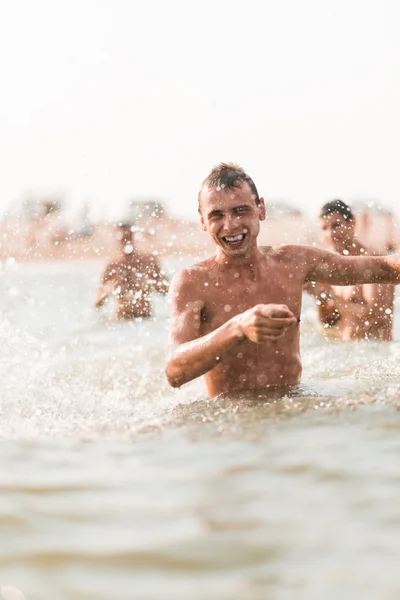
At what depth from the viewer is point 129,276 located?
413 inches

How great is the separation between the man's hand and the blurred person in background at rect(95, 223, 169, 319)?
23.2ft

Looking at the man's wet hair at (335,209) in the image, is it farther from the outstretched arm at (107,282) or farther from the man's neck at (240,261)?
the outstretched arm at (107,282)

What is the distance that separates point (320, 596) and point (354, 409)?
1718 millimetres

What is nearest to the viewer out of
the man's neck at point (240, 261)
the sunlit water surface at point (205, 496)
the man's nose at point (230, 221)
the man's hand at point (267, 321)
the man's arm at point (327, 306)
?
the sunlit water surface at point (205, 496)

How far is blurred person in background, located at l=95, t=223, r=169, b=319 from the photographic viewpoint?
1031 centimetres

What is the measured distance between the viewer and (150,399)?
482cm

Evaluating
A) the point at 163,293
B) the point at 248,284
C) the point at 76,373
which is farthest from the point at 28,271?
the point at 248,284

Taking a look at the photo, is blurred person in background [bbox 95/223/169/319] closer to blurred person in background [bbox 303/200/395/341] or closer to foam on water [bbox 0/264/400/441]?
foam on water [bbox 0/264/400/441]

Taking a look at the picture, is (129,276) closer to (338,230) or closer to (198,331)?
(338,230)

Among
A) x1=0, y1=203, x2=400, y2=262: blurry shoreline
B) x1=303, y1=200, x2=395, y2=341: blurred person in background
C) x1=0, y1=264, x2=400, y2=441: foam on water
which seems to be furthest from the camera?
x1=0, y1=203, x2=400, y2=262: blurry shoreline

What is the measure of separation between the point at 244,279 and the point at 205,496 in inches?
66.4

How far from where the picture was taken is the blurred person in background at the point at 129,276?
33.8 ft

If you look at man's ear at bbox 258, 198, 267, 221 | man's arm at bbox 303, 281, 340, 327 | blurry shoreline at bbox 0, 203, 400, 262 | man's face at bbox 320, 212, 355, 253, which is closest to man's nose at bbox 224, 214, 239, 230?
man's ear at bbox 258, 198, 267, 221

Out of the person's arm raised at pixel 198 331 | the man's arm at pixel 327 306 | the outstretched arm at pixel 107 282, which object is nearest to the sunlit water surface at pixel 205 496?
the person's arm raised at pixel 198 331
